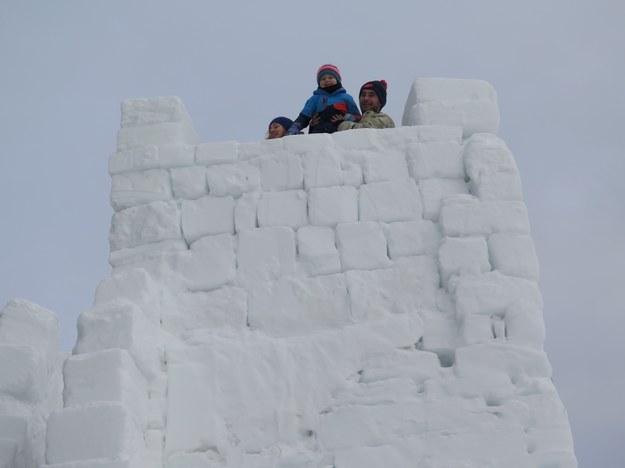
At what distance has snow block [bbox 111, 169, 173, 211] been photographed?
21.0 feet

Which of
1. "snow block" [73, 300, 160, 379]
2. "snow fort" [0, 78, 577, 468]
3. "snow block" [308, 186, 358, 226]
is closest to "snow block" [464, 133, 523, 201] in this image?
"snow fort" [0, 78, 577, 468]

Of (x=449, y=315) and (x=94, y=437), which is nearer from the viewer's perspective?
(x=94, y=437)

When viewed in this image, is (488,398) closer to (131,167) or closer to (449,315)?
(449,315)

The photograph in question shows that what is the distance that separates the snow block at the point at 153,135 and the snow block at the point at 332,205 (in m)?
0.94

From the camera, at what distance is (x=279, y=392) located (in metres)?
5.56

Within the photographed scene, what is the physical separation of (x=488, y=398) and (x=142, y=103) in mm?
2890

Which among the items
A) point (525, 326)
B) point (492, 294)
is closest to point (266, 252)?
point (492, 294)

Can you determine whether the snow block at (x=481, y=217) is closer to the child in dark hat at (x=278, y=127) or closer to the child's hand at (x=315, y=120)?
the child's hand at (x=315, y=120)

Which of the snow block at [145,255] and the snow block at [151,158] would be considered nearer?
the snow block at [145,255]

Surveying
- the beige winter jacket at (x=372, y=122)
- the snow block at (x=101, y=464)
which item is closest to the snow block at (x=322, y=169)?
the beige winter jacket at (x=372, y=122)

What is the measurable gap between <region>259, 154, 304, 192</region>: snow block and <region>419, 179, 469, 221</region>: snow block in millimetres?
709

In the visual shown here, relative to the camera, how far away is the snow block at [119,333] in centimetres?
539

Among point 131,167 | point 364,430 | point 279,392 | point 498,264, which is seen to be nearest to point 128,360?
point 279,392

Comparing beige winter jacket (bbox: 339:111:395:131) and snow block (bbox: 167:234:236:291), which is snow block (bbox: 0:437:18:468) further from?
beige winter jacket (bbox: 339:111:395:131)
